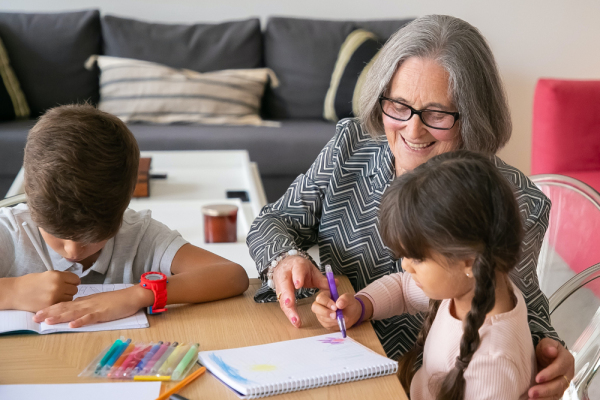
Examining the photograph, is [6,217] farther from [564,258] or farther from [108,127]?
[564,258]

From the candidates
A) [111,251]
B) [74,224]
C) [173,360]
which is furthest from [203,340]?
[111,251]

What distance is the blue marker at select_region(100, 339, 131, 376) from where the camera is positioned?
799 mm

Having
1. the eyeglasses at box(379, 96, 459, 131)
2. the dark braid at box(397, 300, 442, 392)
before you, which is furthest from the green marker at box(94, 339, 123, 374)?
the eyeglasses at box(379, 96, 459, 131)

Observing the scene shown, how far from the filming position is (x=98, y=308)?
0.95m

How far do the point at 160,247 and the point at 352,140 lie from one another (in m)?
0.49

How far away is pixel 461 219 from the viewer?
0.80 meters

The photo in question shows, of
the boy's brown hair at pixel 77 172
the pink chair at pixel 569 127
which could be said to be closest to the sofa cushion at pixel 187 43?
the pink chair at pixel 569 127

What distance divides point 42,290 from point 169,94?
269 centimetres

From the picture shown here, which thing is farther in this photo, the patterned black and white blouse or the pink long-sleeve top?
the patterned black and white blouse

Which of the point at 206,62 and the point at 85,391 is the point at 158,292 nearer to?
the point at 85,391

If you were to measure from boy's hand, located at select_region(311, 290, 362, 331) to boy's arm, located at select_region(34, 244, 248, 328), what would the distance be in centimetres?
18

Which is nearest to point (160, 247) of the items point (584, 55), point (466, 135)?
point (466, 135)

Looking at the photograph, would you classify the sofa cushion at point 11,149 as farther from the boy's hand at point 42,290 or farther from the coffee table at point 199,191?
the boy's hand at point 42,290

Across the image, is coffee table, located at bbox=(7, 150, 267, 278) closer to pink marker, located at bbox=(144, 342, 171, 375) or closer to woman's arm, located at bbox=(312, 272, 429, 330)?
woman's arm, located at bbox=(312, 272, 429, 330)
